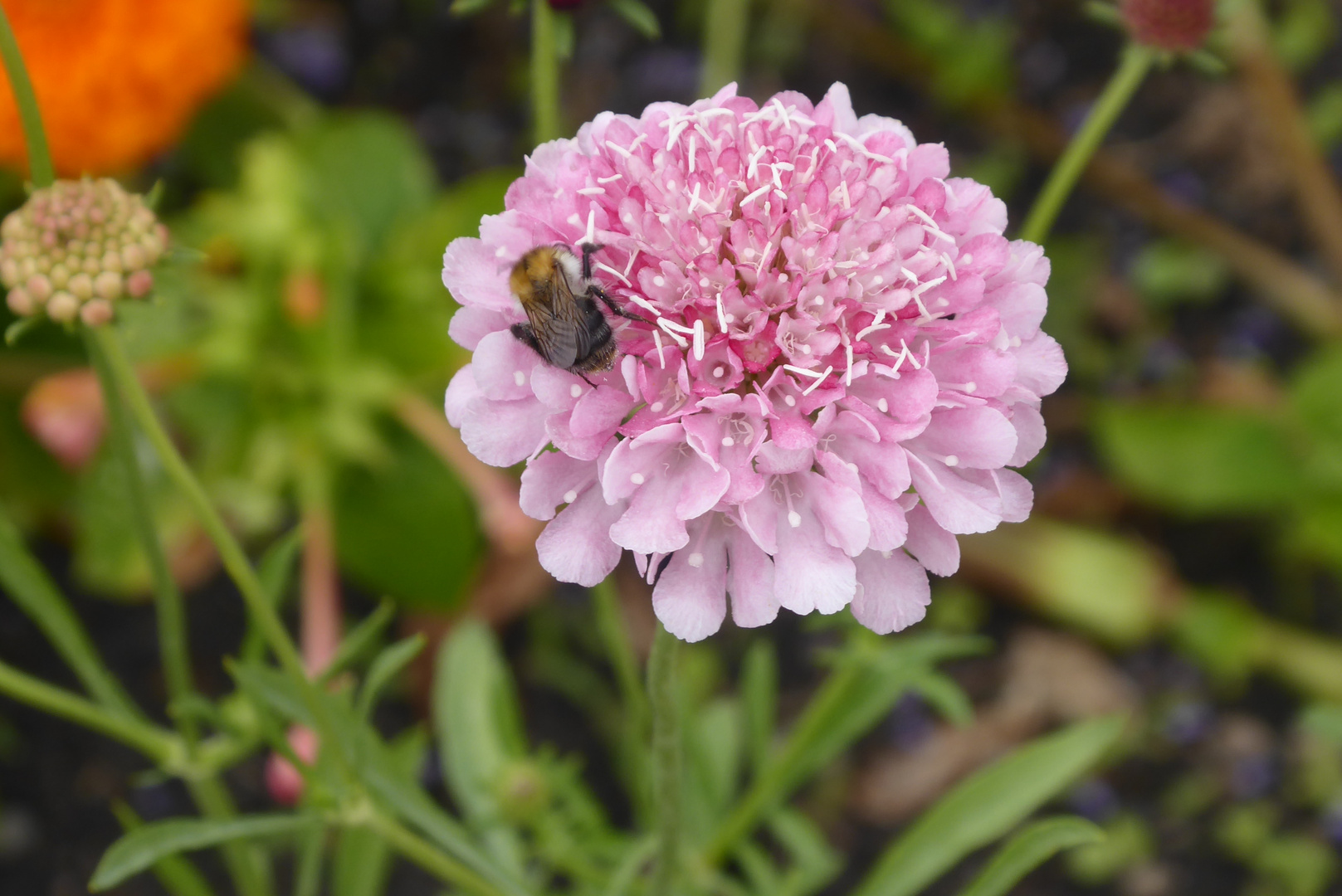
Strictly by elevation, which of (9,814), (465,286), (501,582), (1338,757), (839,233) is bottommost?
(9,814)

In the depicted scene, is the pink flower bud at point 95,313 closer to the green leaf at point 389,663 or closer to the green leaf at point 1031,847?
the green leaf at point 389,663

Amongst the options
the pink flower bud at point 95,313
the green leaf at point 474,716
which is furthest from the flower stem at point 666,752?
the pink flower bud at point 95,313

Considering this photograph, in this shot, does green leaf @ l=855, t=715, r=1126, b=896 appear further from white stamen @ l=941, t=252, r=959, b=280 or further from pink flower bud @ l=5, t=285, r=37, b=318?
pink flower bud @ l=5, t=285, r=37, b=318

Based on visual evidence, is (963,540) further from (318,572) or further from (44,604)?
(44,604)

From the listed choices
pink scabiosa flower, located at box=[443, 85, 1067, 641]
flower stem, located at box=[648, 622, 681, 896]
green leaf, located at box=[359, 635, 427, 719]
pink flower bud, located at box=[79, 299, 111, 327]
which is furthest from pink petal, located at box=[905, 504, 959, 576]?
pink flower bud, located at box=[79, 299, 111, 327]

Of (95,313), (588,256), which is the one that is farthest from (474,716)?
(588,256)

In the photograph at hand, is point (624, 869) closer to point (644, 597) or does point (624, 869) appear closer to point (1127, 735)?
point (644, 597)

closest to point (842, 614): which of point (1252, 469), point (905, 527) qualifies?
point (905, 527)
